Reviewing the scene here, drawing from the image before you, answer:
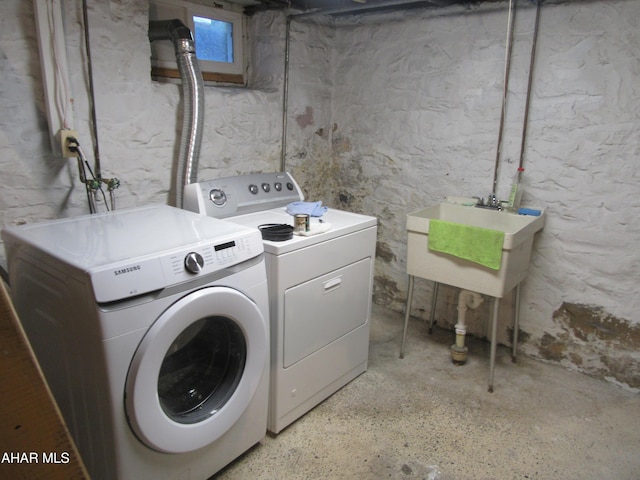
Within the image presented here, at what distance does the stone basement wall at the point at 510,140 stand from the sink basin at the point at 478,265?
0.16m

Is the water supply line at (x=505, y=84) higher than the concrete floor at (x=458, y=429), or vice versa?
the water supply line at (x=505, y=84)

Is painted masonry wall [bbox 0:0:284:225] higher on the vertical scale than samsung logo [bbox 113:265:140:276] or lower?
higher

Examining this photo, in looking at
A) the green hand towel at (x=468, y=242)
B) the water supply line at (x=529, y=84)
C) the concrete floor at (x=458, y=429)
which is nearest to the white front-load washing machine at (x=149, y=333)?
the concrete floor at (x=458, y=429)

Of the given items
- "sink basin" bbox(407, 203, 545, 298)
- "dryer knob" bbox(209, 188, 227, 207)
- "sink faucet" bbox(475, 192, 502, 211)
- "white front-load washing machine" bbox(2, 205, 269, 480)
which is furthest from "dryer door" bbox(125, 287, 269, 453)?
"sink faucet" bbox(475, 192, 502, 211)

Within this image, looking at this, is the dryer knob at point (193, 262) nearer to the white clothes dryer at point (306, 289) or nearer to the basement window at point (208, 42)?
the white clothes dryer at point (306, 289)

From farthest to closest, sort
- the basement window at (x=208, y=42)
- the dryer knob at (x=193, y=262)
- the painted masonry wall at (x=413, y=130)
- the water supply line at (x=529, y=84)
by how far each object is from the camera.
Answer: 1. the basement window at (x=208, y=42)
2. the water supply line at (x=529, y=84)
3. the painted masonry wall at (x=413, y=130)
4. the dryer knob at (x=193, y=262)

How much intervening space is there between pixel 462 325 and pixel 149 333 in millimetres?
1609

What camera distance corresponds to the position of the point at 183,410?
4.77ft

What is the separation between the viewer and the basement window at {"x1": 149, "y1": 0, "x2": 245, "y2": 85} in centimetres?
222

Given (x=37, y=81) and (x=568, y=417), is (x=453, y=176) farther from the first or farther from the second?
(x=37, y=81)

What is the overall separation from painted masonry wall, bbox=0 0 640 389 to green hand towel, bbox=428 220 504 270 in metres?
0.51

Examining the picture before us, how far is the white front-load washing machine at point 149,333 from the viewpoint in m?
1.18

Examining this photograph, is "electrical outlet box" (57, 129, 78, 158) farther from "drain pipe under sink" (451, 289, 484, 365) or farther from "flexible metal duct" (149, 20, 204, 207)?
"drain pipe under sink" (451, 289, 484, 365)

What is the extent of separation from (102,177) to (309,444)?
54.6 inches
